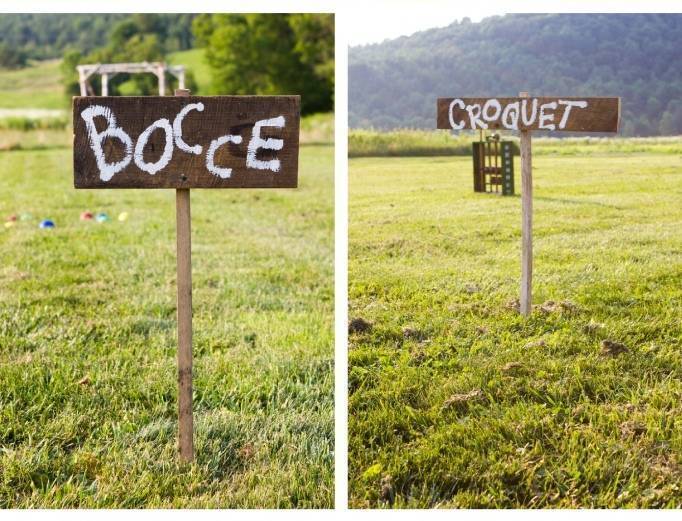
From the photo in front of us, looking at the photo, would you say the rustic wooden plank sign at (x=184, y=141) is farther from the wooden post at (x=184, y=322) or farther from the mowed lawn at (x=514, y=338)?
the mowed lawn at (x=514, y=338)

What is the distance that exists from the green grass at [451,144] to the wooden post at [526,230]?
0.54 feet

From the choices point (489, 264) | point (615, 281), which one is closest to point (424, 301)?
point (489, 264)

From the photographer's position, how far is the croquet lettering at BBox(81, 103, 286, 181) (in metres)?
2.56

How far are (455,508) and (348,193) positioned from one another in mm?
1171

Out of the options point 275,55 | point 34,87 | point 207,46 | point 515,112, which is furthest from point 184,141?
point 207,46

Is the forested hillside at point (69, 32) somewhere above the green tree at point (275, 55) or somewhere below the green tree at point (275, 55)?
above

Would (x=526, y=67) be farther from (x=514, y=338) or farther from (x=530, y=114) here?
(x=514, y=338)

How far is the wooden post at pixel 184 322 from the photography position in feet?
8.91

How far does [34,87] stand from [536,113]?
2052 centimetres

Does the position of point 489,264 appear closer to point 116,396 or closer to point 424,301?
point 424,301

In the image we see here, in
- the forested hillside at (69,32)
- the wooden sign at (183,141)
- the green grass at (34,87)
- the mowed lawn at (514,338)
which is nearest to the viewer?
the wooden sign at (183,141)

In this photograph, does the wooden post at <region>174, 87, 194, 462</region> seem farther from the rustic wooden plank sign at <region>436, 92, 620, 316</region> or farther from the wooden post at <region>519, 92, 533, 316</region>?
the wooden post at <region>519, 92, 533, 316</region>

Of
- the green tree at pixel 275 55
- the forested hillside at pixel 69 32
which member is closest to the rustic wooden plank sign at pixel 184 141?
the green tree at pixel 275 55

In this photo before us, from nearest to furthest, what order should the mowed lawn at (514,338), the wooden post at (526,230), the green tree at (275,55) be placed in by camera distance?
the mowed lawn at (514,338) → the wooden post at (526,230) → the green tree at (275,55)
